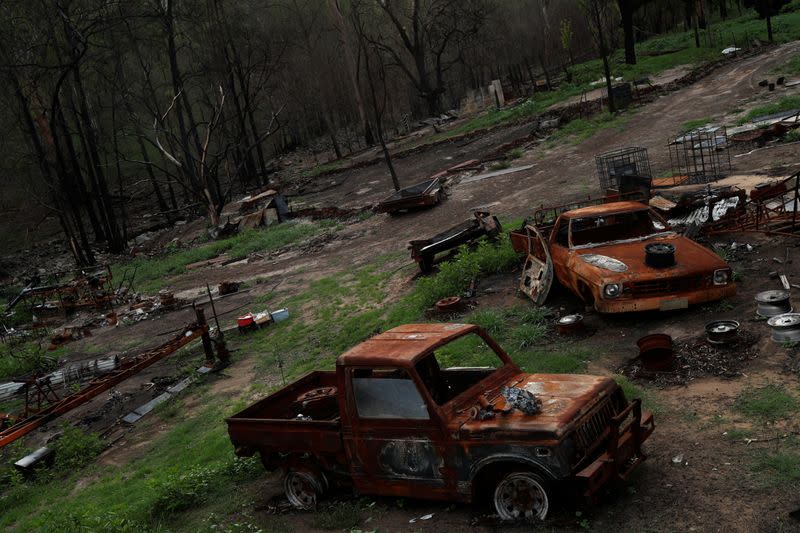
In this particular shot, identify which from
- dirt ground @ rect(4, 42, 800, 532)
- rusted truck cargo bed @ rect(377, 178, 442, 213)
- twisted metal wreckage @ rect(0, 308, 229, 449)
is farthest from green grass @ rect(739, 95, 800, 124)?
twisted metal wreckage @ rect(0, 308, 229, 449)

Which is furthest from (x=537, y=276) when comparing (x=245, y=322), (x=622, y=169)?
(x=245, y=322)

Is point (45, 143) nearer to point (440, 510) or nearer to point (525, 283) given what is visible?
point (525, 283)

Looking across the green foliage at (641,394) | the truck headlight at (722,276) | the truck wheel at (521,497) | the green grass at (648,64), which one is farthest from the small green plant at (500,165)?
the truck wheel at (521,497)

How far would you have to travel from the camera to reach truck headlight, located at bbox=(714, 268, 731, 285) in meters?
9.71

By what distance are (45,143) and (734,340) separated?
126ft

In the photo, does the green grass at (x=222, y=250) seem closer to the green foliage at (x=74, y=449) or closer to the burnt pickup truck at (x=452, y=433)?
the green foliage at (x=74, y=449)

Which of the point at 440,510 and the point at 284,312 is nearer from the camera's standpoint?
the point at 440,510

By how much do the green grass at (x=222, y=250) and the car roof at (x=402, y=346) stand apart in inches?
741

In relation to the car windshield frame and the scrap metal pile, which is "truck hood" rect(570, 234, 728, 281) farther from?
the scrap metal pile

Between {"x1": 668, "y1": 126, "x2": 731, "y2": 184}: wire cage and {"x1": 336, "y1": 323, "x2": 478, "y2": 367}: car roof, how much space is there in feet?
35.0

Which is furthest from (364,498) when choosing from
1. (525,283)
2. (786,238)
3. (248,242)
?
(248,242)

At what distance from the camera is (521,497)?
19.1 ft

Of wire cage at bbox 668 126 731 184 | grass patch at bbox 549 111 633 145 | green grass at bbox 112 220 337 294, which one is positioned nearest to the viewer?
wire cage at bbox 668 126 731 184

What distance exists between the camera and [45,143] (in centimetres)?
3875
